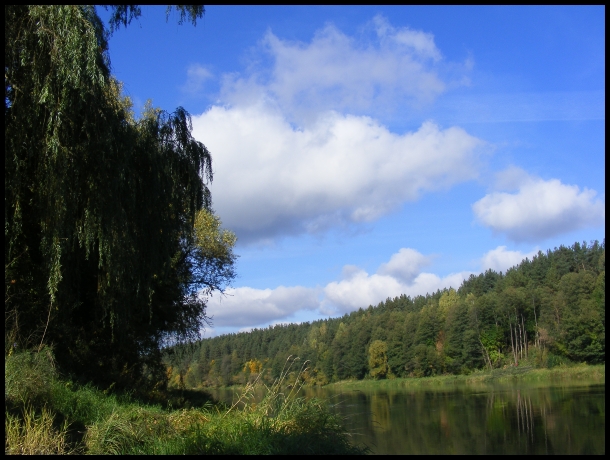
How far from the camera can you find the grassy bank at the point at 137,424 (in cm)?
662

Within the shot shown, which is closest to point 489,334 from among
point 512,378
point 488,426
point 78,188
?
point 512,378

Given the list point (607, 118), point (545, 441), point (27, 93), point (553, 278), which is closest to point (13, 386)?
point (27, 93)

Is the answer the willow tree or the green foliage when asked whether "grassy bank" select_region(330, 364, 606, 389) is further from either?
the willow tree

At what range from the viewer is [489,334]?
182 feet

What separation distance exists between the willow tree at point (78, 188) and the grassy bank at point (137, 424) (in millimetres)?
1567

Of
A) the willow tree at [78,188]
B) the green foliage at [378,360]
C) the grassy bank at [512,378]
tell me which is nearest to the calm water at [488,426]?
the willow tree at [78,188]

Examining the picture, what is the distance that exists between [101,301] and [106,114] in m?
3.65

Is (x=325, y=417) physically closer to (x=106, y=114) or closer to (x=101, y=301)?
(x=101, y=301)

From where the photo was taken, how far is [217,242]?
2156cm

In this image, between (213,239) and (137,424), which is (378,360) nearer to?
(213,239)

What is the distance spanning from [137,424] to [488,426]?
46.1ft

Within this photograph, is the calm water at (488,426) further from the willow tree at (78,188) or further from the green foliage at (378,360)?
the green foliage at (378,360)

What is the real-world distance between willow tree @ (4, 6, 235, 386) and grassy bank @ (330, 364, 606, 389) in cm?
3057

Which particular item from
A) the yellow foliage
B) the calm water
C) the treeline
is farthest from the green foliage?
the yellow foliage
